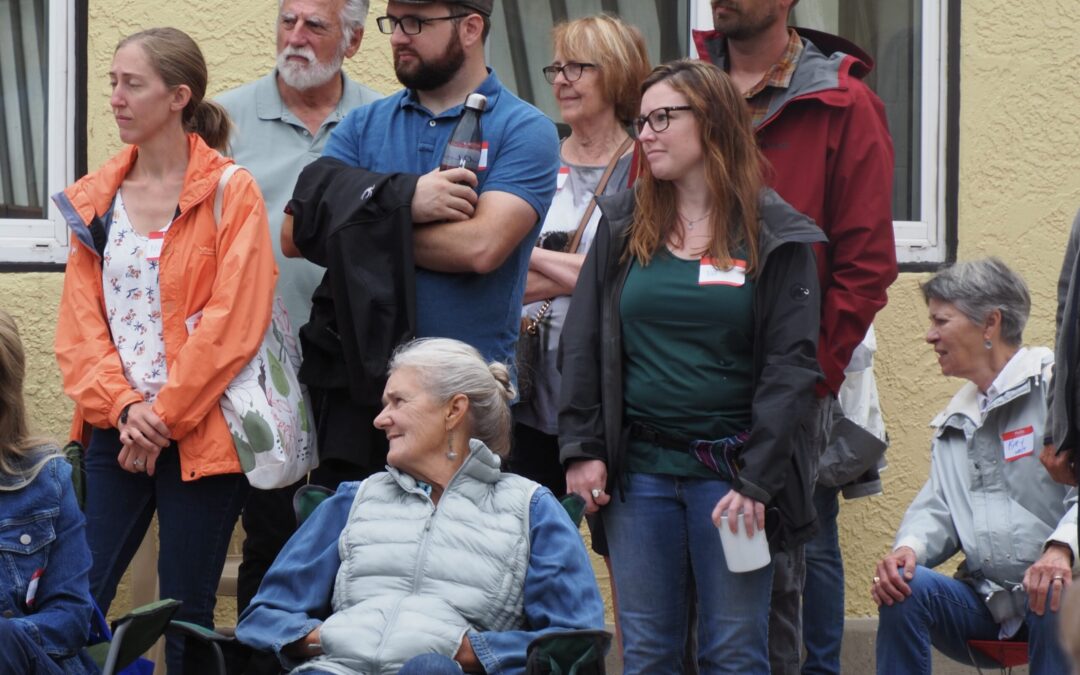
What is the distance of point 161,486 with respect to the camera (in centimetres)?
446

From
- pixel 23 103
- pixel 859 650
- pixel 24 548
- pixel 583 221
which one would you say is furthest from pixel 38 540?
pixel 859 650

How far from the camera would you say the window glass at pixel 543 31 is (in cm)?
608

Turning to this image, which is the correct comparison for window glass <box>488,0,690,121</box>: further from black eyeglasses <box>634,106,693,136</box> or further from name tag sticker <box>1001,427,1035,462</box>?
name tag sticker <box>1001,427,1035,462</box>

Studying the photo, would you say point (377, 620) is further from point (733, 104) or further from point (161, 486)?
point (733, 104)

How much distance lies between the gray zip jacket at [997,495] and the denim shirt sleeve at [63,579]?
227cm

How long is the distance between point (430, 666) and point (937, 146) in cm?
350

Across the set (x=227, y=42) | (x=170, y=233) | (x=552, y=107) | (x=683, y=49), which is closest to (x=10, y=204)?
(x=227, y=42)

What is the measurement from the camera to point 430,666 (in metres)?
3.46

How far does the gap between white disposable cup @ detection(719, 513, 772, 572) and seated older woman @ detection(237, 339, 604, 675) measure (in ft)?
1.23

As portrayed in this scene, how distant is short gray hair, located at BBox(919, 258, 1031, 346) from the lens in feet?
16.0

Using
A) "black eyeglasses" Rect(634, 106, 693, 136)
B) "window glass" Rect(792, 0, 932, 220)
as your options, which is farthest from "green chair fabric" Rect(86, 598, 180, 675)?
"window glass" Rect(792, 0, 932, 220)

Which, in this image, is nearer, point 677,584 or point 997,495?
point 677,584

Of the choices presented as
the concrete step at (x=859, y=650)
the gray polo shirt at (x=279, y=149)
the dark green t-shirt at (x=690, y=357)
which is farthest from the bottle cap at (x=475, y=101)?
the concrete step at (x=859, y=650)

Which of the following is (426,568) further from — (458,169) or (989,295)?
(989,295)
